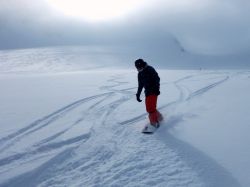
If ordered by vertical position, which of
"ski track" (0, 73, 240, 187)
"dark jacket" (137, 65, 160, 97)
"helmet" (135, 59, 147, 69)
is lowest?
"ski track" (0, 73, 240, 187)

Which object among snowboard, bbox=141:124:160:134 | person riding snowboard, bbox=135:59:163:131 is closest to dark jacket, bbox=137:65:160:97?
person riding snowboard, bbox=135:59:163:131

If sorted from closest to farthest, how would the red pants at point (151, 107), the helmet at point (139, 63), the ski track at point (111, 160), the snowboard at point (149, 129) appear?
the ski track at point (111, 160)
the snowboard at point (149, 129)
the helmet at point (139, 63)
the red pants at point (151, 107)

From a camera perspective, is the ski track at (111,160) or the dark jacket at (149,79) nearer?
the ski track at (111,160)

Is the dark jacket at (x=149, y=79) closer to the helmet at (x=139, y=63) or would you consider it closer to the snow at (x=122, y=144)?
the helmet at (x=139, y=63)

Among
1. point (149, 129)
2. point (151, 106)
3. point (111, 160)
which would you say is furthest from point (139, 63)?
point (111, 160)

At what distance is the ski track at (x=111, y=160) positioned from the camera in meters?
4.74

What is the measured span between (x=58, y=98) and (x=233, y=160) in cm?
743

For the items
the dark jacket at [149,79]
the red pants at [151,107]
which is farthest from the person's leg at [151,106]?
the dark jacket at [149,79]

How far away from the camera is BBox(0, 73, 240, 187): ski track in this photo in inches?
187

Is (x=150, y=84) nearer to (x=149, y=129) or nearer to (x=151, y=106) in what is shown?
(x=151, y=106)

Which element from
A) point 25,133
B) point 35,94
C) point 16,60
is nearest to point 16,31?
point 16,60

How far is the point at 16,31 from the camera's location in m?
82.2

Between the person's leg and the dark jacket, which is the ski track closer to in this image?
the person's leg

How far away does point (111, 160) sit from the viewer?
5469 millimetres
